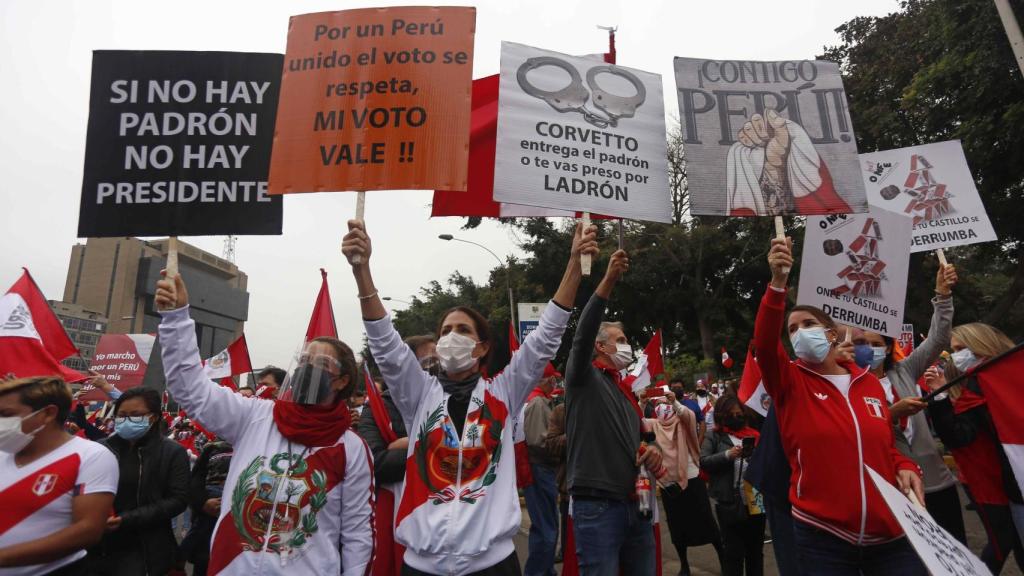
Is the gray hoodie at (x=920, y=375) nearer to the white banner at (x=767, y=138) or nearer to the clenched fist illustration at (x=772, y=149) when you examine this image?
the white banner at (x=767, y=138)

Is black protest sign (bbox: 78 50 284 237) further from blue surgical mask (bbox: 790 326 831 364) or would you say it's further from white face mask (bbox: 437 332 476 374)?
blue surgical mask (bbox: 790 326 831 364)

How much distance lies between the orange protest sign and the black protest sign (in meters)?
0.31

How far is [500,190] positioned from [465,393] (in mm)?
Result: 1443

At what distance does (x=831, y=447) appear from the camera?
2980 mm

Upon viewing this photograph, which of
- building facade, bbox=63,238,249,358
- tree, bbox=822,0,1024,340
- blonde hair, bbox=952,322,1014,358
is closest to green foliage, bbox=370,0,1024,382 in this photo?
tree, bbox=822,0,1024,340

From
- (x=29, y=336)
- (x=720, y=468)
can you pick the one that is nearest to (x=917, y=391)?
(x=720, y=468)

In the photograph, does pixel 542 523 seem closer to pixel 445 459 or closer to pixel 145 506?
pixel 145 506

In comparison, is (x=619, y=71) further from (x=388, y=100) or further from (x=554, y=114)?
(x=388, y=100)

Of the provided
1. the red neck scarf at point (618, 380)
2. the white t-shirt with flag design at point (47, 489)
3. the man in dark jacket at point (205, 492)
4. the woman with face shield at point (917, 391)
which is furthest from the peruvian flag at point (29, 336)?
the woman with face shield at point (917, 391)

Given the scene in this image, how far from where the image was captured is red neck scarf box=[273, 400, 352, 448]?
109 inches

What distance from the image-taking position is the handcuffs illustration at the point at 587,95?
4.18 metres

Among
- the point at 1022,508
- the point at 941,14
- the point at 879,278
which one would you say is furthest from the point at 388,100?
the point at 941,14

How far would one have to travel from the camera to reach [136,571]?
367cm

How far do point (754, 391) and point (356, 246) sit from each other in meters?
3.17
